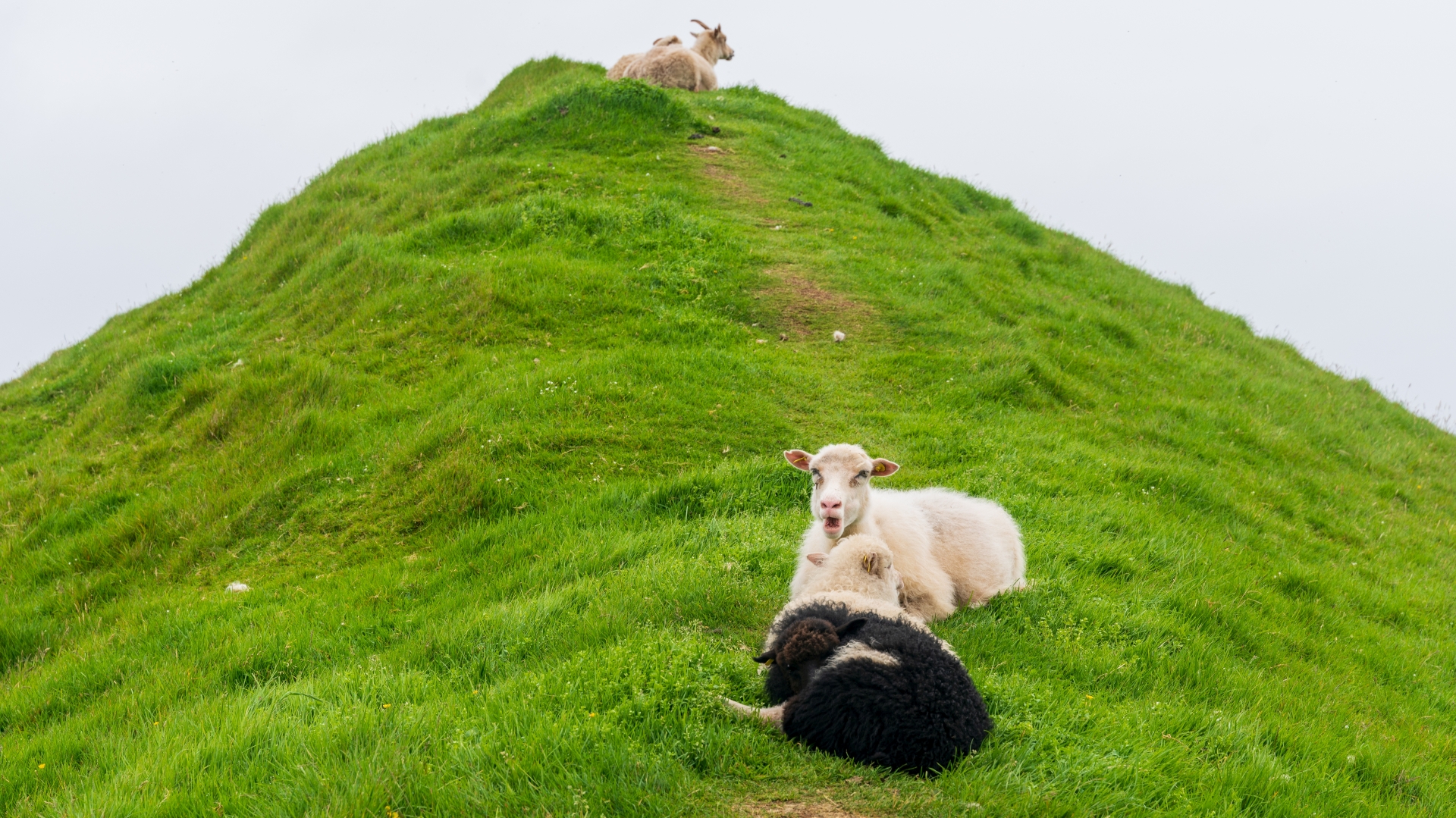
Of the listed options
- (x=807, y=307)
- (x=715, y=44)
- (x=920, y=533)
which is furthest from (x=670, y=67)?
(x=920, y=533)

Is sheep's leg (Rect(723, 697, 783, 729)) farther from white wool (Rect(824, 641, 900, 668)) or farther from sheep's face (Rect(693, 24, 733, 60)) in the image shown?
sheep's face (Rect(693, 24, 733, 60))

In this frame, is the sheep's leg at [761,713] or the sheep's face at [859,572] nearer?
the sheep's leg at [761,713]

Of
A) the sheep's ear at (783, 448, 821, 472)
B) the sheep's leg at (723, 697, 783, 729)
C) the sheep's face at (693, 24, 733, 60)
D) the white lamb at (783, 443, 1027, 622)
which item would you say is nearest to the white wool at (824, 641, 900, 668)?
the sheep's leg at (723, 697, 783, 729)

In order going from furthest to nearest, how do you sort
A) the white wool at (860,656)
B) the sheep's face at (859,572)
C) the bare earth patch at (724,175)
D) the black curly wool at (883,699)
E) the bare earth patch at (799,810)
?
the bare earth patch at (724,175)
the sheep's face at (859,572)
the white wool at (860,656)
the black curly wool at (883,699)
the bare earth patch at (799,810)

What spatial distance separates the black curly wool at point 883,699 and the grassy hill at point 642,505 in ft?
0.44

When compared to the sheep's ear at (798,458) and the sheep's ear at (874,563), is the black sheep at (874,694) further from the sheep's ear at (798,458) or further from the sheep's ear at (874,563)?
the sheep's ear at (798,458)

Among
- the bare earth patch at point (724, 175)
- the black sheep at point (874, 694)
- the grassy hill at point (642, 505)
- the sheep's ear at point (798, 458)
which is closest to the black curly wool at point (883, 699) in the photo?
the black sheep at point (874, 694)

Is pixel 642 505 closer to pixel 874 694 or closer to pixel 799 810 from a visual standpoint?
pixel 874 694

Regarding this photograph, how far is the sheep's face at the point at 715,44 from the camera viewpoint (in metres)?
25.4

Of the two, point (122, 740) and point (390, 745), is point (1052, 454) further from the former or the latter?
point (122, 740)

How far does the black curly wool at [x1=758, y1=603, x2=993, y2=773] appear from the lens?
4.12 metres

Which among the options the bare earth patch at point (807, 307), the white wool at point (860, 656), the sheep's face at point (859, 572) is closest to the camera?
the white wool at point (860, 656)

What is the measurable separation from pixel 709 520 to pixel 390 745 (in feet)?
14.1

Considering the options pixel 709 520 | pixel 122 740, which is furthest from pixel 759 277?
pixel 122 740
